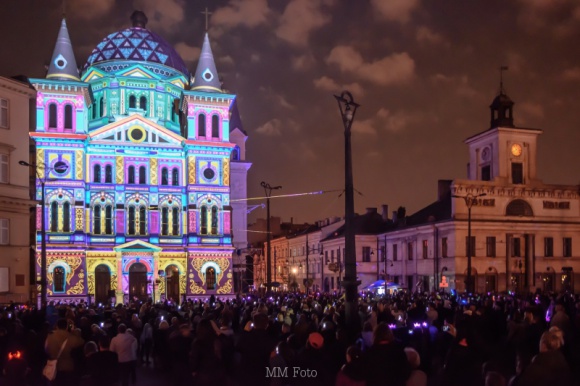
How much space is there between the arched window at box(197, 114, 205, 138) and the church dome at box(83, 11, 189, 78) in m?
9.83

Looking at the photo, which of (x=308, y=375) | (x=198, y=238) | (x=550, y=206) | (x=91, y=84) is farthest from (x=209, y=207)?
(x=308, y=375)

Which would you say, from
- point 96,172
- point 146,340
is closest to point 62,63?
point 96,172

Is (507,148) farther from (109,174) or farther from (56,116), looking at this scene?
(56,116)

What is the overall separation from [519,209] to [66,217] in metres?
41.4

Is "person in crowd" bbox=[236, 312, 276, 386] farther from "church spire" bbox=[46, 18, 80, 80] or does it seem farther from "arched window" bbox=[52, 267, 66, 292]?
"church spire" bbox=[46, 18, 80, 80]

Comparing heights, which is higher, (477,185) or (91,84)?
(91,84)

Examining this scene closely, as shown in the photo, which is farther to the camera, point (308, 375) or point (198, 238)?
point (198, 238)

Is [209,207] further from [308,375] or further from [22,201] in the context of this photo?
[308,375]

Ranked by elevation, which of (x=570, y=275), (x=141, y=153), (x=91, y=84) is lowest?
(x=570, y=275)

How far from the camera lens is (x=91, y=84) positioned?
70.2m

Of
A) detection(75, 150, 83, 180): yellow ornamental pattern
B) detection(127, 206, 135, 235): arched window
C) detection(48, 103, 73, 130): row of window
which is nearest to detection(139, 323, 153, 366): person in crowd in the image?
detection(75, 150, 83, 180): yellow ornamental pattern

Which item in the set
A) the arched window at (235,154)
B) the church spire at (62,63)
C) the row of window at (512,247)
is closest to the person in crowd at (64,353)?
the church spire at (62,63)

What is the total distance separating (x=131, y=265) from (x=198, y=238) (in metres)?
6.24

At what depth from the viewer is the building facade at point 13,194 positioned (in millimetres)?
36844
